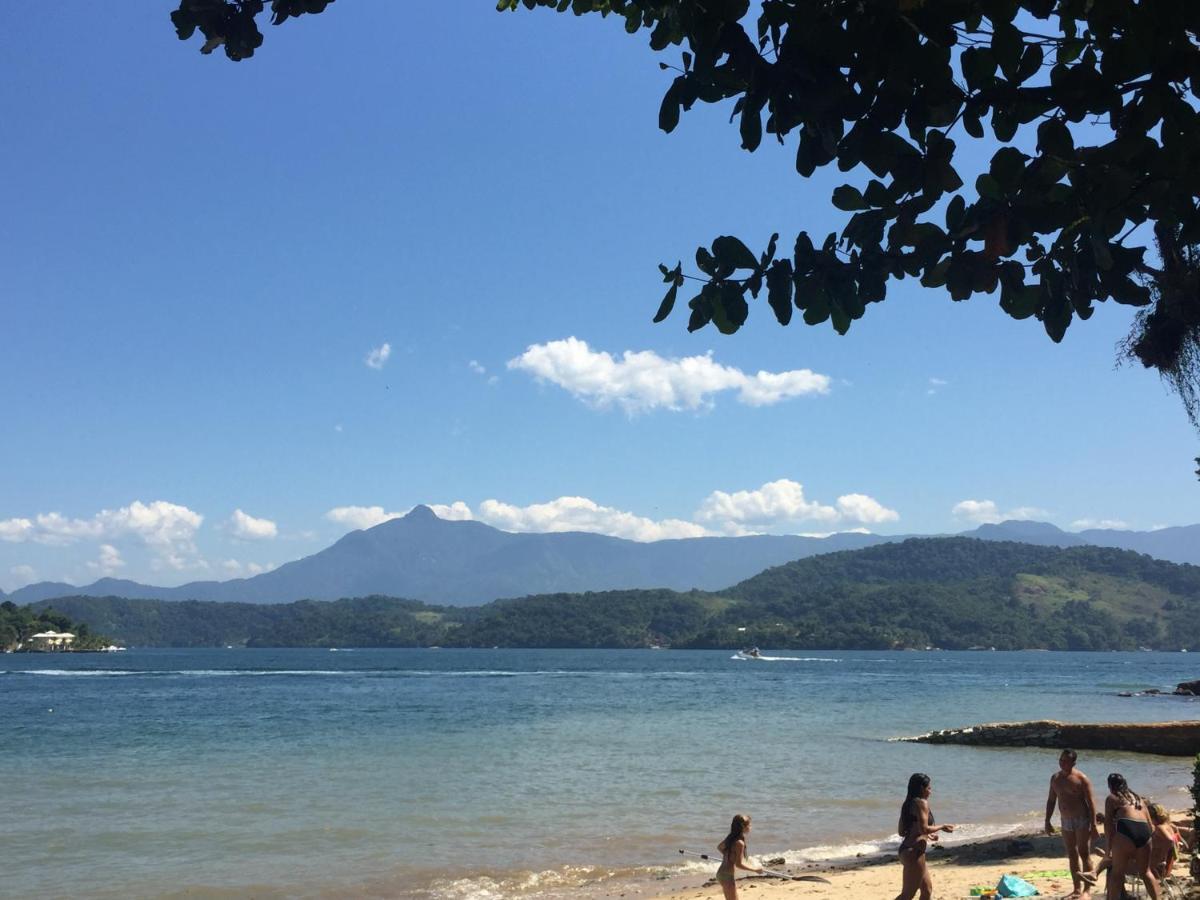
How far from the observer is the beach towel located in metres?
10.3

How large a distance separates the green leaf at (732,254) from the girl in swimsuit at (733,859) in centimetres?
826

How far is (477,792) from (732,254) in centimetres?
2112

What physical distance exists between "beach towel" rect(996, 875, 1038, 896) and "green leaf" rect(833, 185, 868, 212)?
9561mm

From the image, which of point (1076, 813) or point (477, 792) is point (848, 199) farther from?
point (477, 792)

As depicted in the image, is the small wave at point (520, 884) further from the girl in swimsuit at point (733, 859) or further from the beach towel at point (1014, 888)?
the beach towel at point (1014, 888)

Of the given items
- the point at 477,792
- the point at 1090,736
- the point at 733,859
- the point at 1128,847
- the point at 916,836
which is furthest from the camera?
the point at 1090,736

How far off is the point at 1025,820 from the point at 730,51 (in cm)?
1890

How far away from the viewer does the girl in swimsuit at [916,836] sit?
30.8ft

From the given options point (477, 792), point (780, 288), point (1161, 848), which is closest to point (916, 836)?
point (1161, 848)

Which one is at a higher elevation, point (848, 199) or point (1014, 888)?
point (848, 199)

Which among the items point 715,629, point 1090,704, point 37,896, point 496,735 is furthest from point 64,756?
point 715,629

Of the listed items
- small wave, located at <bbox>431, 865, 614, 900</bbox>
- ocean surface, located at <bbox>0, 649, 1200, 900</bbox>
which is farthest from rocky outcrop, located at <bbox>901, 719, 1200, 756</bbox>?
small wave, located at <bbox>431, 865, 614, 900</bbox>

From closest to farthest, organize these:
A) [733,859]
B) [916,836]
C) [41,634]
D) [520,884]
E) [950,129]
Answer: [950,129], [916,836], [733,859], [520,884], [41,634]

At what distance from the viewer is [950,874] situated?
12.8 meters
